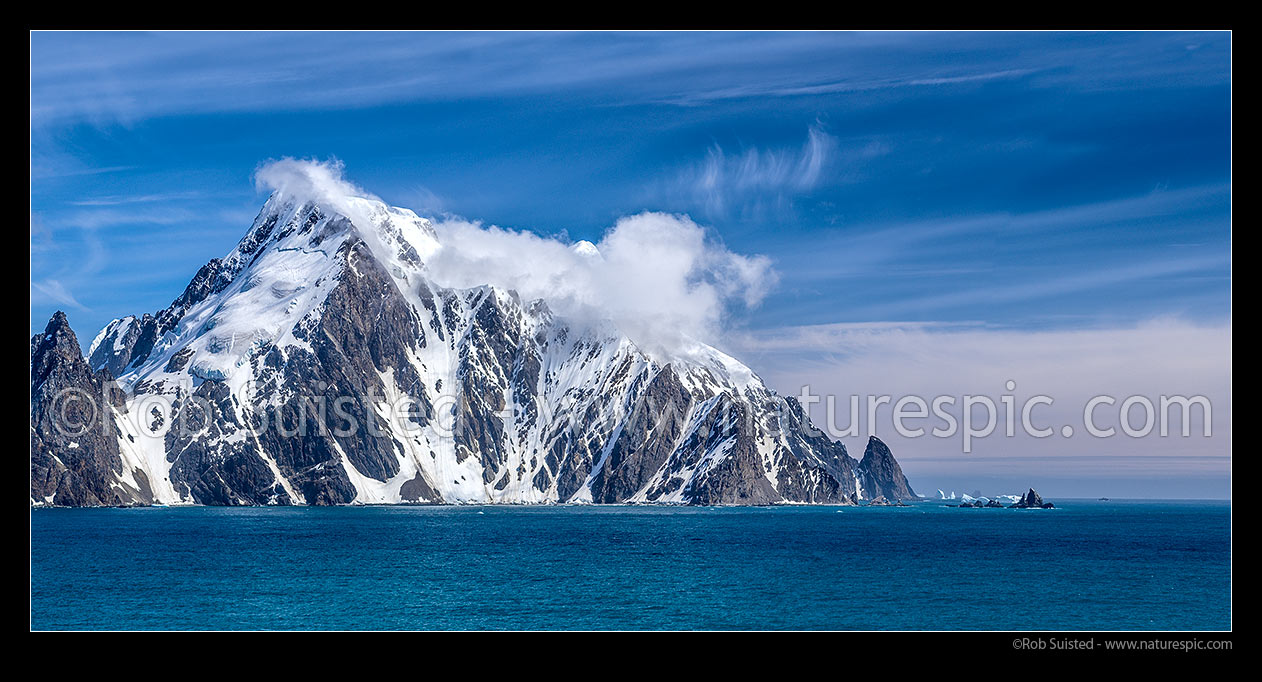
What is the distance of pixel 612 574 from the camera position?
11000 cm

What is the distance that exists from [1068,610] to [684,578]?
120 ft

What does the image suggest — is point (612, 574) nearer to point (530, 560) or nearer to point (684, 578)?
point (684, 578)
